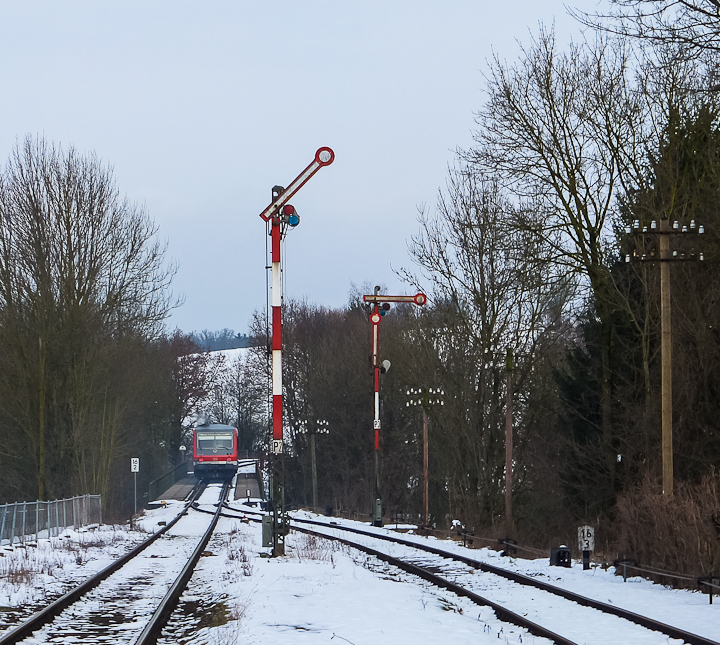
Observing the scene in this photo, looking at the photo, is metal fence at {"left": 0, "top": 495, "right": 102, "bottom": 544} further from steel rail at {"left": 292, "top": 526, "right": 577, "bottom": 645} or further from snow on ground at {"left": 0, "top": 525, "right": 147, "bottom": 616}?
steel rail at {"left": 292, "top": 526, "right": 577, "bottom": 645}

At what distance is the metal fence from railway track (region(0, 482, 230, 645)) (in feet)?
12.6

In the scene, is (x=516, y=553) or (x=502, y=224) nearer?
(x=516, y=553)

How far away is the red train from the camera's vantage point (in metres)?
66.7

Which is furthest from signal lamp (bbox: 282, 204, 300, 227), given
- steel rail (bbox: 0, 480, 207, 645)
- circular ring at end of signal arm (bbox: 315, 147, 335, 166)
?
steel rail (bbox: 0, 480, 207, 645)

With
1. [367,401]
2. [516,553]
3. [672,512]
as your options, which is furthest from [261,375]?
[672,512]

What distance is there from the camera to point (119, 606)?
1324 centimetres

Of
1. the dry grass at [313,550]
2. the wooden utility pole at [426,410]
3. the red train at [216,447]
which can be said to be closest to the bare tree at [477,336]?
the wooden utility pole at [426,410]

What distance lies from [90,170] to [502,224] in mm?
20025

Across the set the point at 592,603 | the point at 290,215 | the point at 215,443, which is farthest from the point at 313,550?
the point at 215,443

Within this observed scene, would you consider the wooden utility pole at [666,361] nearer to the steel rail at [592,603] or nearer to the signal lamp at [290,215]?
the steel rail at [592,603]

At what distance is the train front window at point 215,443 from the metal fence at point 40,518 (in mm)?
29548

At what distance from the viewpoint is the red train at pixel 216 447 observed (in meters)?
66.7

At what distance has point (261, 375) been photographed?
2835 inches

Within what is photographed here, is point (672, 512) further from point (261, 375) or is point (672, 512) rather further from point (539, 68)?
point (261, 375)
